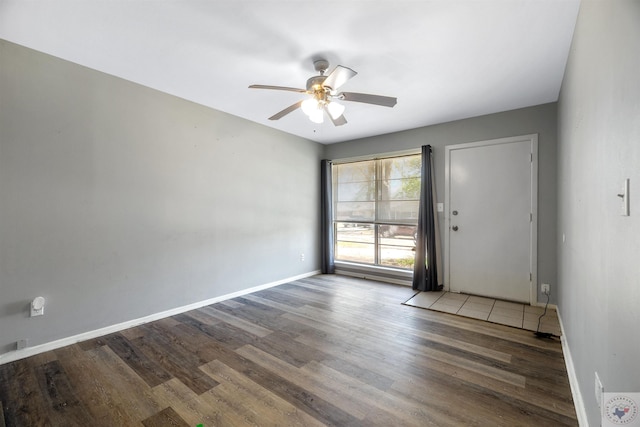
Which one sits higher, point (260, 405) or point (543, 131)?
point (543, 131)

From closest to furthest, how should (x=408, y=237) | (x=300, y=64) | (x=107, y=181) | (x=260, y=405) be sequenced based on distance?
1. (x=260, y=405)
2. (x=300, y=64)
3. (x=107, y=181)
4. (x=408, y=237)

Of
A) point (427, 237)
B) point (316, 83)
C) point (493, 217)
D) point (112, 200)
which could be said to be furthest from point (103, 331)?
point (493, 217)

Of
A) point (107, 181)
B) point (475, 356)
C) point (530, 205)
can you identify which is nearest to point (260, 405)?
point (475, 356)

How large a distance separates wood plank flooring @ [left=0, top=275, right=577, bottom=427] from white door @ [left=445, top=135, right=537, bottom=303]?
3.38 feet

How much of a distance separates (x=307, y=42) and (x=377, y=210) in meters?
3.14

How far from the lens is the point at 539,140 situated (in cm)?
344

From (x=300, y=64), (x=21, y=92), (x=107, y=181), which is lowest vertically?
(x=107, y=181)

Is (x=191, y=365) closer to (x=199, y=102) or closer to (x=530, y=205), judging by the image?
(x=199, y=102)

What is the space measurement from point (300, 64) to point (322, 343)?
2.54 metres

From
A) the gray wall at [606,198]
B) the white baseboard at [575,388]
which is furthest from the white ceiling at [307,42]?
the white baseboard at [575,388]

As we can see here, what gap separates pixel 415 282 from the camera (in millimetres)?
4195

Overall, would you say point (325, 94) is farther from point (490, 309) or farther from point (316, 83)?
point (490, 309)

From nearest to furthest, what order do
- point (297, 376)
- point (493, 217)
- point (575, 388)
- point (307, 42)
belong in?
1. point (575, 388)
2. point (297, 376)
3. point (307, 42)
4. point (493, 217)

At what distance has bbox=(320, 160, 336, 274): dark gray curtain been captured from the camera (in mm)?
5203
